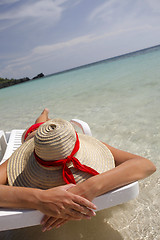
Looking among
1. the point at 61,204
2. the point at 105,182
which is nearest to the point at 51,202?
the point at 61,204

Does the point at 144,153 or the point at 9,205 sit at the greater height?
the point at 9,205

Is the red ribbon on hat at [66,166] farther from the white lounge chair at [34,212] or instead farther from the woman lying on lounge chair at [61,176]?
the white lounge chair at [34,212]

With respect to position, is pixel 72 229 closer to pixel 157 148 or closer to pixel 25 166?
pixel 25 166

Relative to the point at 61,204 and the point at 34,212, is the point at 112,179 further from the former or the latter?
the point at 34,212

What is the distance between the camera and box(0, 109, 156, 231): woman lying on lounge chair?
1207 millimetres

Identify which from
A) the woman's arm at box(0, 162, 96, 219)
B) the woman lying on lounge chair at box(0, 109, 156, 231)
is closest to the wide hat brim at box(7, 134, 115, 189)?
the woman lying on lounge chair at box(0, 109, 156, 231)

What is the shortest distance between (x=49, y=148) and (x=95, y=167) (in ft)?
1.10

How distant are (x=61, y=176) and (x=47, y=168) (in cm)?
10

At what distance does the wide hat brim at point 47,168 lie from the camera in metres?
1.36

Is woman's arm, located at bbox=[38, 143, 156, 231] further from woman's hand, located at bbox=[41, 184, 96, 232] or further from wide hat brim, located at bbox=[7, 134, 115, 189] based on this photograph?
wide hat brim, located at bbox=[7, 134, 115, 189]

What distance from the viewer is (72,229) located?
5.93 feet

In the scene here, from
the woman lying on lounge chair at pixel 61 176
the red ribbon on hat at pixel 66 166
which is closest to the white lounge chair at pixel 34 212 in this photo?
the woman lying on lounge chair at pixel 61 176

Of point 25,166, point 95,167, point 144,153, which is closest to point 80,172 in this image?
point 95,167

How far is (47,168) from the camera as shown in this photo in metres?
1.37
